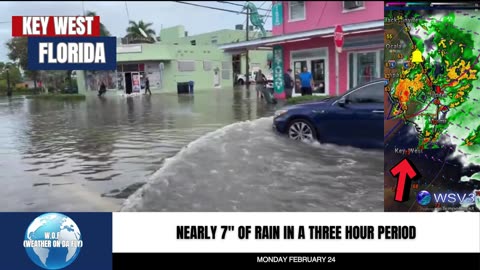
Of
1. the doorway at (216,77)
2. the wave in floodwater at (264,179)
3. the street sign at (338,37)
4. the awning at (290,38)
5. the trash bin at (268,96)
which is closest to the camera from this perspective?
the wave in floodwater at (264,179)

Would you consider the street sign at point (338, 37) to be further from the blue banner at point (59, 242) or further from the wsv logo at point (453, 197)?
the blue banner at point (59, 242)

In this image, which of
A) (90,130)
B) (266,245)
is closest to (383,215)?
(266,245)

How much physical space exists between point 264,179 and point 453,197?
2767 millimetres

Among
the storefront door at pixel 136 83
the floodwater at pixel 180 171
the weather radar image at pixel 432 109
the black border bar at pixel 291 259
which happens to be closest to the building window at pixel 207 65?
the storefront door at pixel 136 83

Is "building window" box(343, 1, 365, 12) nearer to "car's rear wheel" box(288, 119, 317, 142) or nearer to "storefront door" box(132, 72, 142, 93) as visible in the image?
"car's rear wheel" box(288, 119, 317, 142)

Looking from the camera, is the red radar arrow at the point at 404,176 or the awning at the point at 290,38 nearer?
→ the red radar arrow at the point at 404,176

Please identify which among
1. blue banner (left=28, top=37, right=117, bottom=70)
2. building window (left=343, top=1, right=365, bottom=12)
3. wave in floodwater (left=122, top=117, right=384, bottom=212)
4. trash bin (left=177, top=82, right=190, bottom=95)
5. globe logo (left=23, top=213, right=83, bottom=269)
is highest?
building window (left=343, top=1, right=365, bottom=12)

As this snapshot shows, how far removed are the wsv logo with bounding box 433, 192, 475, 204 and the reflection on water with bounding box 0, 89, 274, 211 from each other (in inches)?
121

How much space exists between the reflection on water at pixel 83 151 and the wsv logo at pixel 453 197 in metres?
3.06

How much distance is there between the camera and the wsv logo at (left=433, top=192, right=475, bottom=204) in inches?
144

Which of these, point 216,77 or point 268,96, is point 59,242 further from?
point 216,77

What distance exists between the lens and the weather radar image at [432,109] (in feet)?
11.4

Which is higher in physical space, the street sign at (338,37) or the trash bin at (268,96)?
the street sign at (338,37)
